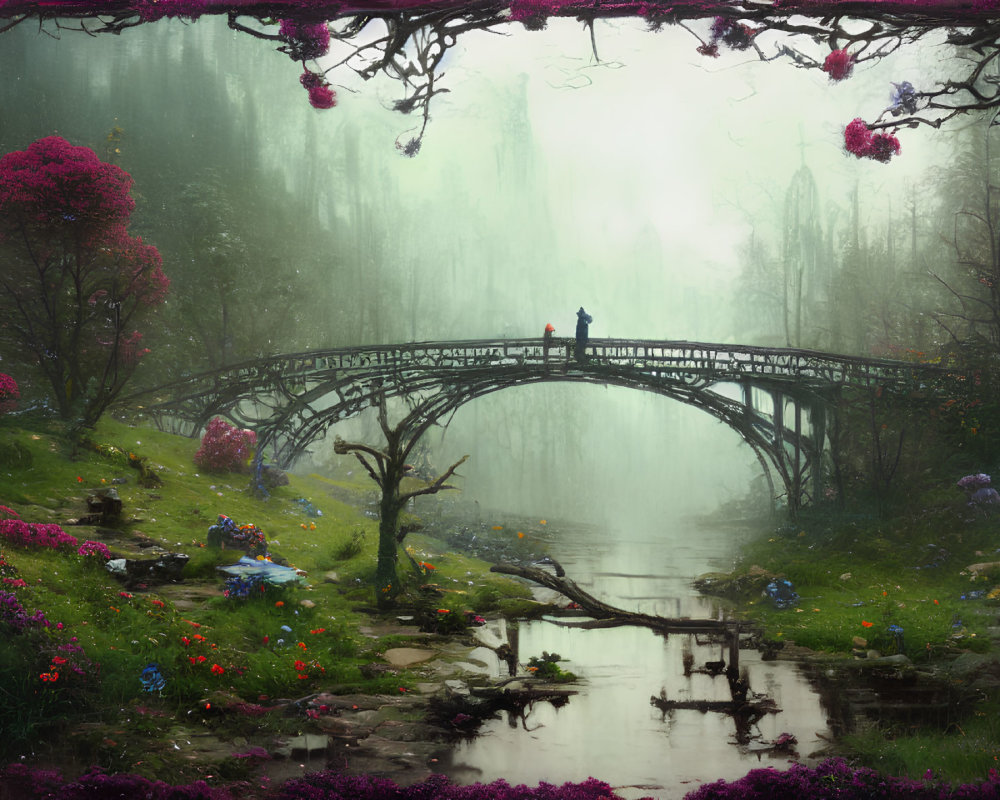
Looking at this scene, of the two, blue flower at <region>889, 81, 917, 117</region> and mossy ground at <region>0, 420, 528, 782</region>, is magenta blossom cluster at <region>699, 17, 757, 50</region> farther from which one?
mossy ground at <region>0, 420, 528, 782</region>

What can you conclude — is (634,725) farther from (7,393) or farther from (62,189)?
(62,189)

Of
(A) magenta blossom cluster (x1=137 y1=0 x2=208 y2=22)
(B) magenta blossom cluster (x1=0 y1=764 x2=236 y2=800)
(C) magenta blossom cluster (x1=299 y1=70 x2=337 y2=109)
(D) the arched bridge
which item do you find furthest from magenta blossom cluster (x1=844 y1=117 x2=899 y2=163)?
(D) the arched bridge

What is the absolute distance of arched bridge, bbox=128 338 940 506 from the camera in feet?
42.7

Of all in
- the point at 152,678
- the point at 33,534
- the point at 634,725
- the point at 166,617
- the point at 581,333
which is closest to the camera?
the point at 152,678

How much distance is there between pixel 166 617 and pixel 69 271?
6.33m

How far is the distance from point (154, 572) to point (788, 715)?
18.9 feet

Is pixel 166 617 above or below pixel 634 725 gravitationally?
above

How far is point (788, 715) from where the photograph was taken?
5.61m

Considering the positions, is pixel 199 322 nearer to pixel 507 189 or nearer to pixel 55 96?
pixel 55 96

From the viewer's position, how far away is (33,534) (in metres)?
6.10

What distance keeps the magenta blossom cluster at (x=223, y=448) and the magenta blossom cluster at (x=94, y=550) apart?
19.5 feet

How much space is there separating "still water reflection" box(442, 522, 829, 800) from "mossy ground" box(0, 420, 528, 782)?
1.27 m

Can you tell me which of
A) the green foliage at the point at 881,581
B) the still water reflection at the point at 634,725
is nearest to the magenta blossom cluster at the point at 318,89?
the still water reflection at the point at 634,725

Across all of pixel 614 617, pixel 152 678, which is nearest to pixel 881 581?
pixel 614 617
